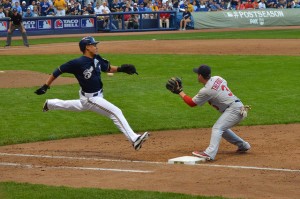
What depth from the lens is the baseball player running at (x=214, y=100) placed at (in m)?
10.9

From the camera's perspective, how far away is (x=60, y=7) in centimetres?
4041

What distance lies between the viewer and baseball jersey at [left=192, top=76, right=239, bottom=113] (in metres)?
10.9

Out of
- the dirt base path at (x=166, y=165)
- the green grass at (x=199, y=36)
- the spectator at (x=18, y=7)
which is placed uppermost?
the dirt base path at (x=166, y=165)

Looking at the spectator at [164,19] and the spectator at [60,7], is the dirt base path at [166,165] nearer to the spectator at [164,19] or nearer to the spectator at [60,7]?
the spectator at [60,7]

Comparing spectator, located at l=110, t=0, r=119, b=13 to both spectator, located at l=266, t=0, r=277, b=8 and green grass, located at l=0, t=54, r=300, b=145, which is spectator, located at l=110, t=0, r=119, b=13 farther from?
green grass, located at l=0, t=54, r=300, b=145

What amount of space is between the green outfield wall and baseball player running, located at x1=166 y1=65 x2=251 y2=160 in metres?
33.0

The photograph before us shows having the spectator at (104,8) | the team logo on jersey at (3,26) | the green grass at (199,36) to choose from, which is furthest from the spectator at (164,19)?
the team logo on jersey at (3,26)

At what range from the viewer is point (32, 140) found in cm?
1291

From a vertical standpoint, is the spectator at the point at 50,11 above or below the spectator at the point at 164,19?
above

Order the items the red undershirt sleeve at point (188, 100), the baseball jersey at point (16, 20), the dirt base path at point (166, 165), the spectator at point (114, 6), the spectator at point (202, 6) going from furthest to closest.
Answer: the spectator at point (202, 6)
the spectator at point (114, 6)
the baseball jersey at point (16, 20)
the red undershirt sleeve at point (188, 100)
the dirt base path at point (166, 165)

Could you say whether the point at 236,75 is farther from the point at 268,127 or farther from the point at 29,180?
the point at 29,180

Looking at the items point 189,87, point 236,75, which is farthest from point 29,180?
point 236,75

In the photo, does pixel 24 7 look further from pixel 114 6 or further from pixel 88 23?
pixel 114 6

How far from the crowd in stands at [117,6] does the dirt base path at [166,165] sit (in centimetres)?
2564
